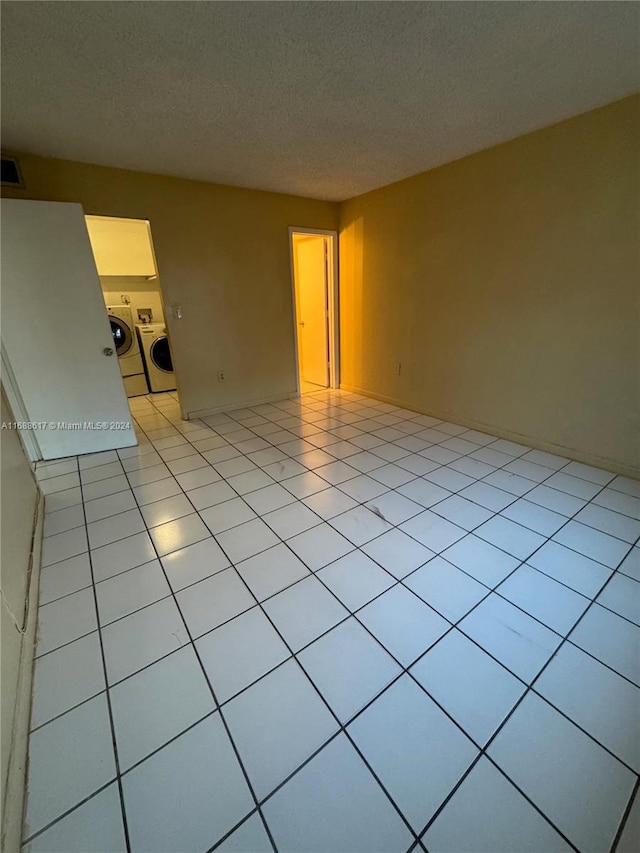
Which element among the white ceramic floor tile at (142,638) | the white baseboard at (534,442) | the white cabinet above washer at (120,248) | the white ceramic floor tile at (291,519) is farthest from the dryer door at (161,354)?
the white ceramic floor tile at (142,638)

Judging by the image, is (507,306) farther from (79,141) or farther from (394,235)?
(79,141)

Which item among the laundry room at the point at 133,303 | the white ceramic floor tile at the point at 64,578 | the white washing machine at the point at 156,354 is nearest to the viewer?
the white ceramic floor tile at the point at 64,578

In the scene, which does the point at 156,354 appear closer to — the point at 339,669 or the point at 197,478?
the point at 197,478

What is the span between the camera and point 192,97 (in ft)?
6.05

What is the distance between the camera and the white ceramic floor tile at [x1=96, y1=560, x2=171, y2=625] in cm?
145

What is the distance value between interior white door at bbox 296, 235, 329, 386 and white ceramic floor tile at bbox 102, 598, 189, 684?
3655 millimetres

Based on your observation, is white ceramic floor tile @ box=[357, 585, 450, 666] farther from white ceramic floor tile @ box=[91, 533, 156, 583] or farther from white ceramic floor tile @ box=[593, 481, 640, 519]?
white ceramic floor tile @ box=[593, 481, 640, 519]

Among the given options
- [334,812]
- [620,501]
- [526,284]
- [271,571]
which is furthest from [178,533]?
[526,284]

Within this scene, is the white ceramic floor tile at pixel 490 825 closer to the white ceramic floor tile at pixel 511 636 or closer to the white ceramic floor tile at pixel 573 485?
the white ceramic floor tile at pixel 511 636

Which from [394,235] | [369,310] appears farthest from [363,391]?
[394,235]

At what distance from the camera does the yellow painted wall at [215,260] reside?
2785 mm

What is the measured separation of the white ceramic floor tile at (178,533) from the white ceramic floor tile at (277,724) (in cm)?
88

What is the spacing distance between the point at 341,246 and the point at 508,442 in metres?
2.94

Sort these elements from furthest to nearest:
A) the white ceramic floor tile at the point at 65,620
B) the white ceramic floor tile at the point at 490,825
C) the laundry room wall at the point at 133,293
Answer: the laundry room wall at the point at 133,293 < the white ceramic floor tile at the point at 65,620 < the white ceramic floor tile at the point at 490,825
